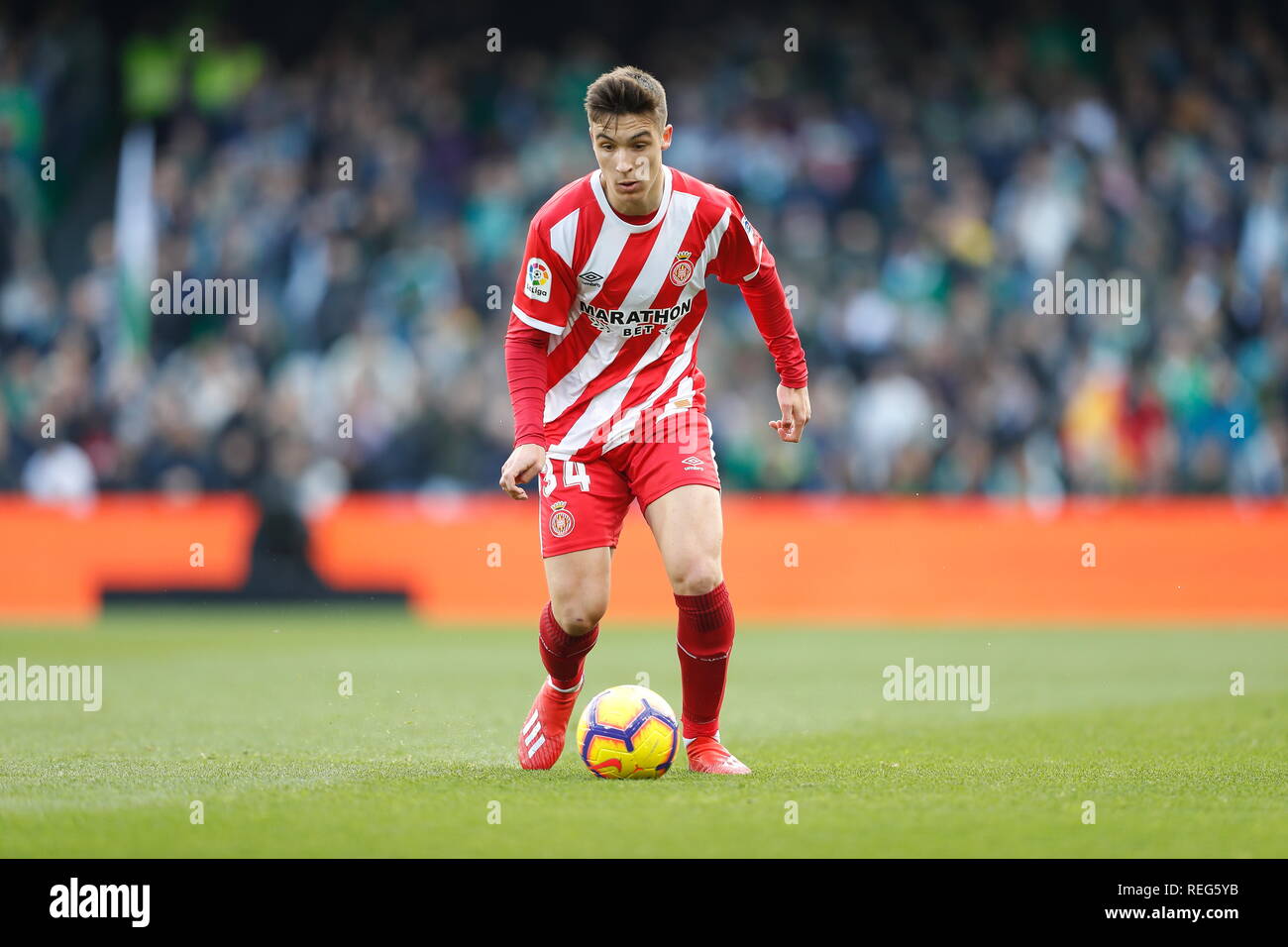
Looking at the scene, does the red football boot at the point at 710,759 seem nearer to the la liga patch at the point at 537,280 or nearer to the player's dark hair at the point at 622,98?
the la liga patch at the point at 537,280

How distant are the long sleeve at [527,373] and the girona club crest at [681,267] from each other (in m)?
0.57

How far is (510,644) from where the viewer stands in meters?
13.3

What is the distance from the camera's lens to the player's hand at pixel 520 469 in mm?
6219

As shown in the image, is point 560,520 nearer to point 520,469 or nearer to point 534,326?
point 520,469

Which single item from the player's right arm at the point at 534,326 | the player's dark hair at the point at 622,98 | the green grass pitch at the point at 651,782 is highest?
the player's dark hair at the point at 622,98

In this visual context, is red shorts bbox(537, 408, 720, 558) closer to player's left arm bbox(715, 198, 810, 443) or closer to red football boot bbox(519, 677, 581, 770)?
player's left arm bbox(715, 198, 810, 443)

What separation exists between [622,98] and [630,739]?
96.3 inches

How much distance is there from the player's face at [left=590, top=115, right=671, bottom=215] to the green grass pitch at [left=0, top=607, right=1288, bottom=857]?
228cm

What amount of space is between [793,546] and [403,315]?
550 cm

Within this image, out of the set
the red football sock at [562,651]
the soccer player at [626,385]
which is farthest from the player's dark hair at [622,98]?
the red football sock at [562,651]

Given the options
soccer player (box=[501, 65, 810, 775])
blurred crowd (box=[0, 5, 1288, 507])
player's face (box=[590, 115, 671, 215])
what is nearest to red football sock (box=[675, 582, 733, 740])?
soccer player (box=[501, 65, 810, 775])

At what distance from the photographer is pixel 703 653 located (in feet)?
21.7

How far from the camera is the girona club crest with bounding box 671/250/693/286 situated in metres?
6.60

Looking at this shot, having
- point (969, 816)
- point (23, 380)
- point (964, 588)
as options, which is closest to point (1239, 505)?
point (964, 588)
